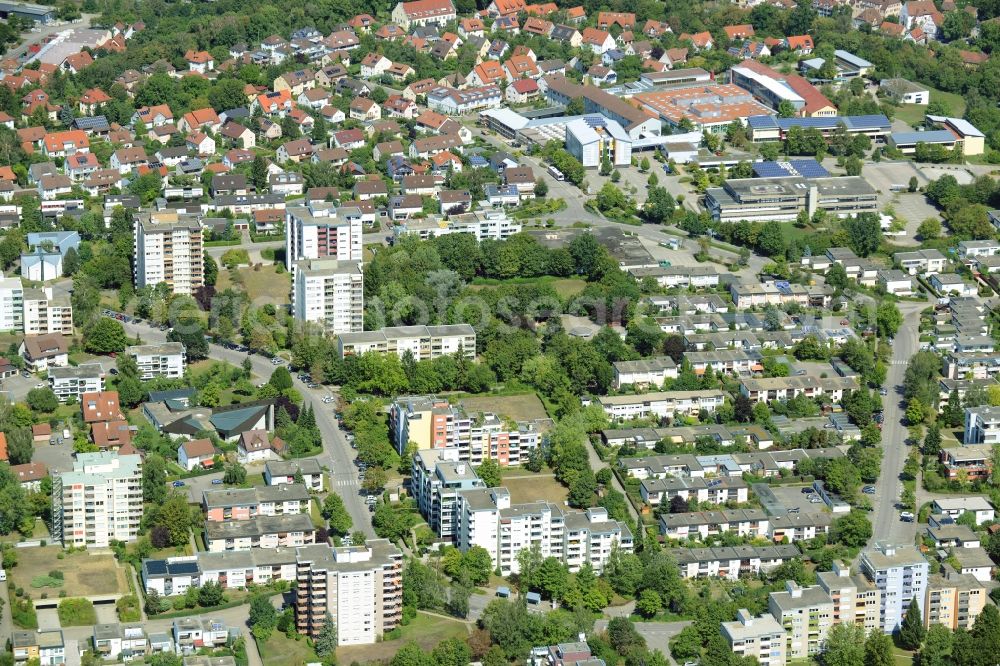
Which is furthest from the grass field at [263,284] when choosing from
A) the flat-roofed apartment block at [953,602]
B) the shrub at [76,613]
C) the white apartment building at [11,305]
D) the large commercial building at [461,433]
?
the flat-roofed apartment block at [953,602]

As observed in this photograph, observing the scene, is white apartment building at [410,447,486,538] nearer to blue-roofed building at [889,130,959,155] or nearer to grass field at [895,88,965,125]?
blue-roofed building at [889,130,959,155]

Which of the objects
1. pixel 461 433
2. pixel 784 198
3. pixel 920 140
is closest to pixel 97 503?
pixel 461 433

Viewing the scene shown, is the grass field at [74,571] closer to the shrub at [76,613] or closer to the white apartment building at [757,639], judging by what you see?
the shrub at [76,613]

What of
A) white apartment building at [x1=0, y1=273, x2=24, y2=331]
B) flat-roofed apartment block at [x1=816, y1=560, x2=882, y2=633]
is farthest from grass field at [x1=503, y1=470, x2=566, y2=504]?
white apartment building at [x1=0, y1=273, x2=24, y2=331]

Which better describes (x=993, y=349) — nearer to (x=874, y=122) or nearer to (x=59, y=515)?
(x=874, y=122)

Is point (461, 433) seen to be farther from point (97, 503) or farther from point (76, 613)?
point (76, 613)

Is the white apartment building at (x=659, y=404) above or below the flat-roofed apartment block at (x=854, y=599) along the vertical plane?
above
